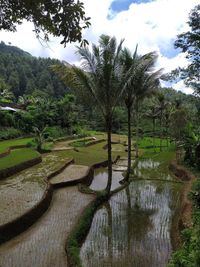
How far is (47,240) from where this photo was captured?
8508 mm

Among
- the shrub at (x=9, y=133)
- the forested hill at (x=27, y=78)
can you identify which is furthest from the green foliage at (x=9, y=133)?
the forested hill at (x=27, y=78)

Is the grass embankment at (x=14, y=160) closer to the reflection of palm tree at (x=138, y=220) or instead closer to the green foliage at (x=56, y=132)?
the reflection of palm tree at (x=138, y=220)

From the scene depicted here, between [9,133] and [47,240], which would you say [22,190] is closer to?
[47,240]

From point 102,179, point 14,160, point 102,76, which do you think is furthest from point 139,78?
point 14,160

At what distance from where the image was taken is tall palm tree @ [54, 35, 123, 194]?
40.8ft

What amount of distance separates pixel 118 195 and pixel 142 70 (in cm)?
623

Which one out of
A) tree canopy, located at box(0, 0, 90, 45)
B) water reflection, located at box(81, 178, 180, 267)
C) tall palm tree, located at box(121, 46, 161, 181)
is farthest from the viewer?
tall palm tree, located at box(121, 46, 161, 181)

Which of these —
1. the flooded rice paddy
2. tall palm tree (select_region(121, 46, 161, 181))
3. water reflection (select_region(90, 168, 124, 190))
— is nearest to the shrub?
the flooded rice paddy

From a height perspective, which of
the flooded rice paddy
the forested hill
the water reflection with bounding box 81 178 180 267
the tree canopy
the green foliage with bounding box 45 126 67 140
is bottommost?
the water reflection with bounding box 81 178 180 267

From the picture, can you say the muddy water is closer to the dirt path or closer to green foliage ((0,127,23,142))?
the dirt path

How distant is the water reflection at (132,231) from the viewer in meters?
7.77

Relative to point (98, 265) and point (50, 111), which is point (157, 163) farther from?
point (50, 111)

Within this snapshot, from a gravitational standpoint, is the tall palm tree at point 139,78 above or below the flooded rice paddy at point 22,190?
above

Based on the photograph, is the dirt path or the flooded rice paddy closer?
the dirt path
